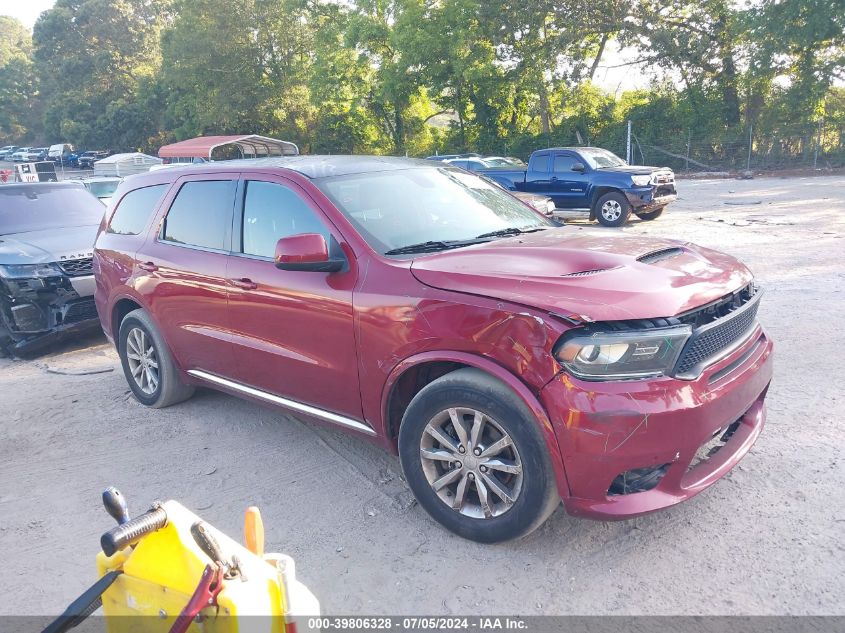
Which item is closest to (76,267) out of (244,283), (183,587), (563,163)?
(244,283)

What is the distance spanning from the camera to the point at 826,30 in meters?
24.2

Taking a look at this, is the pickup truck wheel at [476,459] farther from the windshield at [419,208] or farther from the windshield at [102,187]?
the windshield at [102,187]

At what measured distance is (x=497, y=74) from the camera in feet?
106

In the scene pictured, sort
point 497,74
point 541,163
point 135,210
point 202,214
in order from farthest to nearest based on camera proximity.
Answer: point 497,74 → point 541,163 → point 135,210 → point 202,214

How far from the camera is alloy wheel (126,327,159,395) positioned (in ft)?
17.0

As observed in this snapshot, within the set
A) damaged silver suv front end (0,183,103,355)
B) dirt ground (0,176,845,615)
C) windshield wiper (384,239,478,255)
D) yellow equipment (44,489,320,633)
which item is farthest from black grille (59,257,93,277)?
yellow equipment (44,489,320,633)

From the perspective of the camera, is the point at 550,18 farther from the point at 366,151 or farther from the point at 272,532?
the point at 272,532

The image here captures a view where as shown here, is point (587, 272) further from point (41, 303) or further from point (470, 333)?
point (41, 303)

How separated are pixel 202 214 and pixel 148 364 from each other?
4.50 ft

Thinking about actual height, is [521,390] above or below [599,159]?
below

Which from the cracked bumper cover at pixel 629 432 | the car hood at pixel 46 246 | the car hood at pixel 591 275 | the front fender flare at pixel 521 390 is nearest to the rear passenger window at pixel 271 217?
the car hood at pixel 591 275

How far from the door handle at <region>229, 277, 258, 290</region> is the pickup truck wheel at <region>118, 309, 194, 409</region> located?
1.18 metres

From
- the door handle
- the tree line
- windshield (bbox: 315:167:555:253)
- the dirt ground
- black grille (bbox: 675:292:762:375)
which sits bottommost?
the dirt ground

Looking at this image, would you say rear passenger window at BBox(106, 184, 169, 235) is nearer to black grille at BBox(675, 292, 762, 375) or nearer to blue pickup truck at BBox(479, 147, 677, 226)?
black grille at BBox(675, 292, 762, 375)
